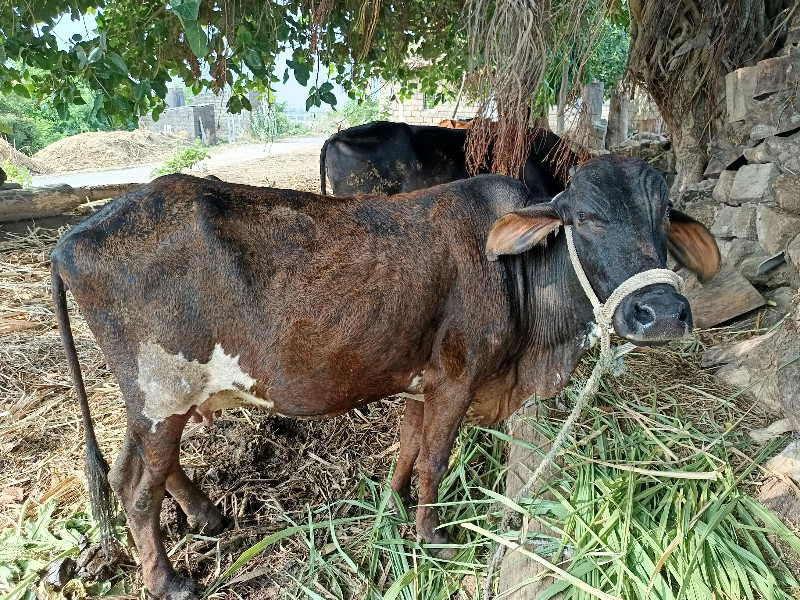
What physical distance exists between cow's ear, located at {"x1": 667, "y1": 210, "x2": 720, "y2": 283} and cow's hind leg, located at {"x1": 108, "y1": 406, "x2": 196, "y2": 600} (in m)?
2.44

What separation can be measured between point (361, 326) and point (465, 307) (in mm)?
504

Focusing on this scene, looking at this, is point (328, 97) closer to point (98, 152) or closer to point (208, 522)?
point (208, 522)

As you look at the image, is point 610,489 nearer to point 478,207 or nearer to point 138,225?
point 478,207

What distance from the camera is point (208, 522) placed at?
333 centimetres

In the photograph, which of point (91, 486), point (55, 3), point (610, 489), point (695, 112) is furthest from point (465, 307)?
point (695, 112)

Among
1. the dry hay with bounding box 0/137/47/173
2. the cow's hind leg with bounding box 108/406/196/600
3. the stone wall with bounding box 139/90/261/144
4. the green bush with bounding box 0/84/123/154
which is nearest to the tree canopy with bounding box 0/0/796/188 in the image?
the cow's hind leg with bounding box 108/406/196/600

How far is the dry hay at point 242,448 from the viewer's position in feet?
10.8

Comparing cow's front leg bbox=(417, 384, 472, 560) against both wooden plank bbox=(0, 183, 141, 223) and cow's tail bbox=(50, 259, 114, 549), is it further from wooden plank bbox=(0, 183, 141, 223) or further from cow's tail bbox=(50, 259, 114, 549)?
wooden plank bbox=(0, 183, 141, 223)

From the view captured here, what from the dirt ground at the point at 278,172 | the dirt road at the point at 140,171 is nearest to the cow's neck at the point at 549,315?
the dirt ground at the point at 278,172

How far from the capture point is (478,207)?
2.98 meters

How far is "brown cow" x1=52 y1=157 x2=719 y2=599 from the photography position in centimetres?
251

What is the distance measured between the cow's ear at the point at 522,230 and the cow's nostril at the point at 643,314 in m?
0.54

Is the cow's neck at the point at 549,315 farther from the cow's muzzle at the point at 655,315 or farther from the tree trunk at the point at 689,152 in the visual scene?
the tree trunk at the point at 689,152

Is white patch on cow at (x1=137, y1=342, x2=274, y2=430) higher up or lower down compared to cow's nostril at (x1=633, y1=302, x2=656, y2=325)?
lower down
